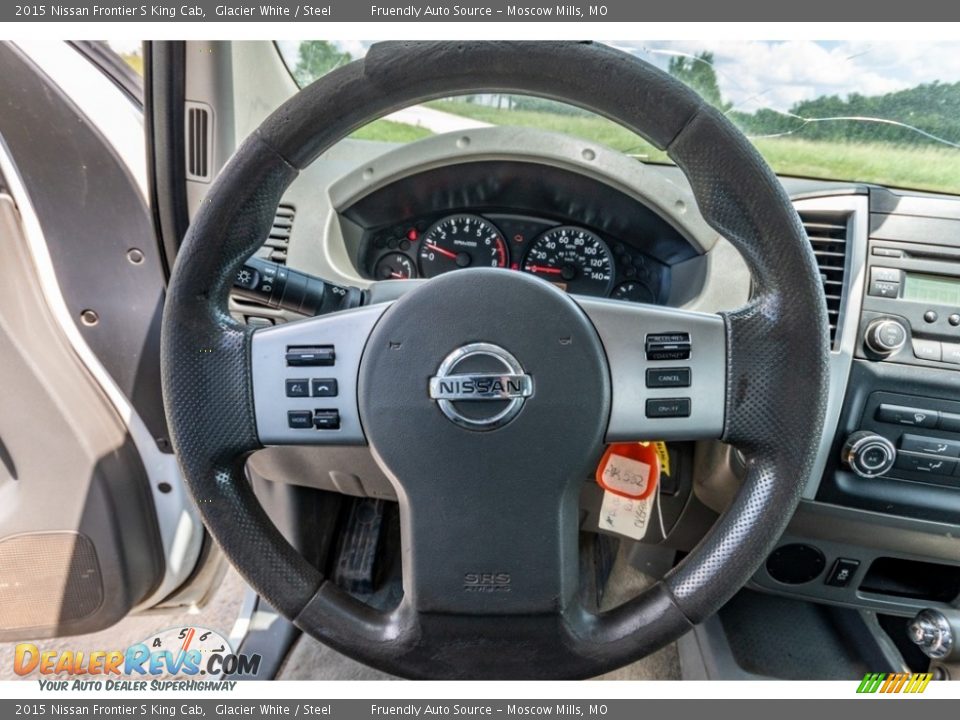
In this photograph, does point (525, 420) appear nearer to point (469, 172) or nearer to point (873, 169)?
point (469, 172)

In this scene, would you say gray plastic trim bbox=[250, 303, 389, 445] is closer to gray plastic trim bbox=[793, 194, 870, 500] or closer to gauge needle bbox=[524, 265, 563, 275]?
gauge needle bbox=[524, 265, 563, 275]

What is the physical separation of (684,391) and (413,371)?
12.6 inches

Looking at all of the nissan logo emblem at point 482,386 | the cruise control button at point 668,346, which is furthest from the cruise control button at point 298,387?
the cruise control button at point 668,346

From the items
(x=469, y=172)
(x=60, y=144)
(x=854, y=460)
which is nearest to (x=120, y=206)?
(x=60, y=144)

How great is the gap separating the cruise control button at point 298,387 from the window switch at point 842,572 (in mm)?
1035

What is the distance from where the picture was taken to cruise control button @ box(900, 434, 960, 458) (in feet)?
3.47

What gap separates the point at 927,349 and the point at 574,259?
0.62 metres

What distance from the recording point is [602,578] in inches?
61.7

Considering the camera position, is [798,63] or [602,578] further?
[602,578]

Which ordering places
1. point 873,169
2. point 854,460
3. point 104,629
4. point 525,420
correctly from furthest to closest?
point 104,629 < point 873,169 < point 854,460 < point 525,420

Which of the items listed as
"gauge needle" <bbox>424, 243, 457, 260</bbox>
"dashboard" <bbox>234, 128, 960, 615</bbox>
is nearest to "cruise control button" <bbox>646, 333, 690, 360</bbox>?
"dashboard" <bbox>234, 128, 960, 615</bbox>

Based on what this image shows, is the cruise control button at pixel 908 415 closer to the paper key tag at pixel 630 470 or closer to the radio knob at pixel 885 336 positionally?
the radio knob at pixel 885 336

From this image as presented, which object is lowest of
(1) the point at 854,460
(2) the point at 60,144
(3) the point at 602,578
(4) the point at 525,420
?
(3) the point at 602,578

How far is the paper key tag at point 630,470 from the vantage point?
2.94ft
